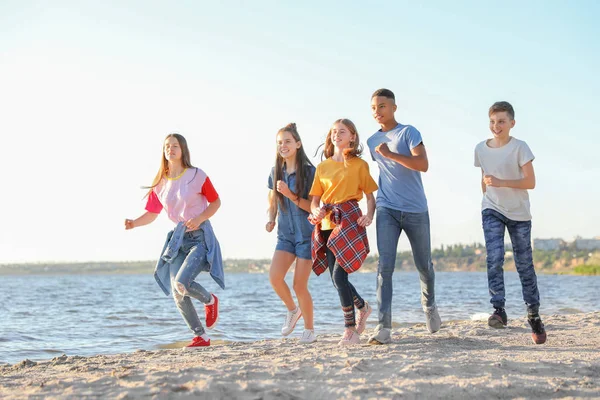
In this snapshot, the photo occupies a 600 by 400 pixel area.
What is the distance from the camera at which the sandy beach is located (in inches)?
144

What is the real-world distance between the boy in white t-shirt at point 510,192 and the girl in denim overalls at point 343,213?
1.23 metres

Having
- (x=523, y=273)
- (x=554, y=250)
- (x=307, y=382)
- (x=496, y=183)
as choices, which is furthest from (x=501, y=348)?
(x=554, y=250)

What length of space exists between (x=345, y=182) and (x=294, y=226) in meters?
0.81

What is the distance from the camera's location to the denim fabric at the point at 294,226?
6.23m

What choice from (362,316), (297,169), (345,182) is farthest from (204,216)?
(362,316)

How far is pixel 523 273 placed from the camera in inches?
247

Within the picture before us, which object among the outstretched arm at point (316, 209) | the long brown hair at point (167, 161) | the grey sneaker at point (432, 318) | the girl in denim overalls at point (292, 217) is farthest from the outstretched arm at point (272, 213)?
the grey sneaker at point (432, 318)

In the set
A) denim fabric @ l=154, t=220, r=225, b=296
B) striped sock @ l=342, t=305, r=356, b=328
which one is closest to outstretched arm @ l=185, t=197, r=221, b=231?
denim fabric @ l=154, t=220, r=225, b=296

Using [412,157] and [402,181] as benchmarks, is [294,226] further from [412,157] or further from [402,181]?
[412,157]

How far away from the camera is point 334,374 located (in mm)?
4062

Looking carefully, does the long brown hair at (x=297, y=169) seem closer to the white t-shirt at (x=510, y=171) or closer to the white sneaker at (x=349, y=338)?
the white sneaker at (x=349, y=338)

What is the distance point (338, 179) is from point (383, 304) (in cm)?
117

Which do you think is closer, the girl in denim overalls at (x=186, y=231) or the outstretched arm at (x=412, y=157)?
the outstretched arm at (x=412, y=157)

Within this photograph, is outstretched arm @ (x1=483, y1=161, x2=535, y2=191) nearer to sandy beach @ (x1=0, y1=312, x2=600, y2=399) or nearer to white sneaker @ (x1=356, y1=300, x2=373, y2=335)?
sandy beach @ (x1=0, y1=312, x2=600, y2=399)
